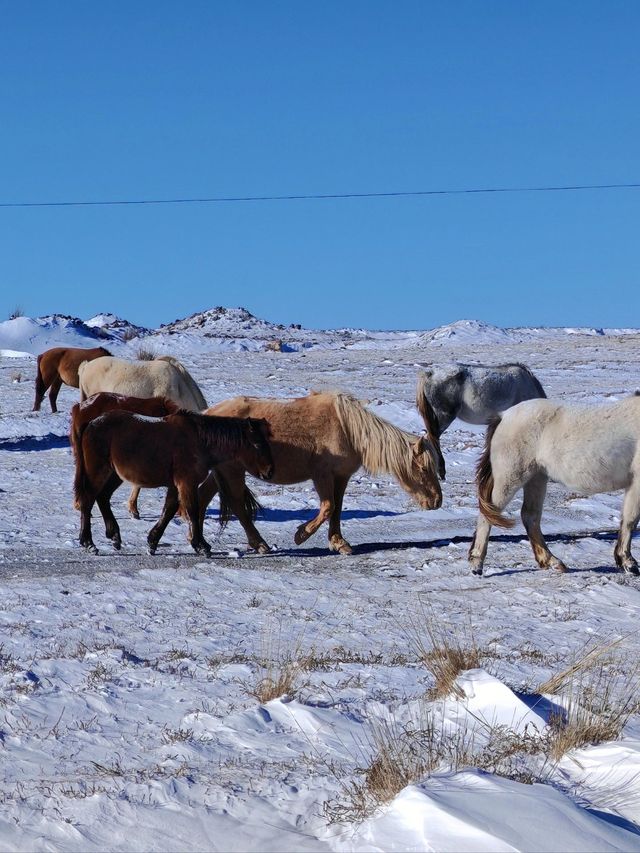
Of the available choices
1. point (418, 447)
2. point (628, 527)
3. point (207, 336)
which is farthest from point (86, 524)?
point (207, 336)

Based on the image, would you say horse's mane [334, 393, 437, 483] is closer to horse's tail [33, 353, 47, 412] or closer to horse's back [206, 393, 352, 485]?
horse's back [206, 393, 352, 485]

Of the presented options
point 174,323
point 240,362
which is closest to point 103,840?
point 240,362

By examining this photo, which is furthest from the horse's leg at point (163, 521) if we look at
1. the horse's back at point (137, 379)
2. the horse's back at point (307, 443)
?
the horse's back at point (137, 379)

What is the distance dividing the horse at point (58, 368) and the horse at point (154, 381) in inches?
211

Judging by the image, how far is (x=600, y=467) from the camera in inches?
384

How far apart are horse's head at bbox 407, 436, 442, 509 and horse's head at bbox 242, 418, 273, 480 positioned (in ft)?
5.15

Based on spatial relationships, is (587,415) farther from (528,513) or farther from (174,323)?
(174,323)

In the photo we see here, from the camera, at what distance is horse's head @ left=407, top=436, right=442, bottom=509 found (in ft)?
36.9

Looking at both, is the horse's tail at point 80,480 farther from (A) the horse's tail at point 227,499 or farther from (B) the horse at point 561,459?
(B) the horse at point 561,459

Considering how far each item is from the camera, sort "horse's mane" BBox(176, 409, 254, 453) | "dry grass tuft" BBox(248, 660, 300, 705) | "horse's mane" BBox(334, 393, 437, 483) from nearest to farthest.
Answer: "dry grass tuft" BBox(248, 660, 300, 705)
"horse's mane" BBox(176, 409, 254, 453)
"horse's mane" BBox(334, 393, 437, 483)

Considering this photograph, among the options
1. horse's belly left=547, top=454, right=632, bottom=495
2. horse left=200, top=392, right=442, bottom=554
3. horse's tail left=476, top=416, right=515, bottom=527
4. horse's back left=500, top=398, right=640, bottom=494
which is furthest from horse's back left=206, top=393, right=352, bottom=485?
horse's belly left=547, top=454, right=632, bottom=495

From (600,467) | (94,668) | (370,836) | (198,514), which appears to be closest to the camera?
(370,836)

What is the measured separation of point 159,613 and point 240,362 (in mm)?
23120

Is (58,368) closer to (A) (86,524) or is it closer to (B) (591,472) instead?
(A) (86,524)
